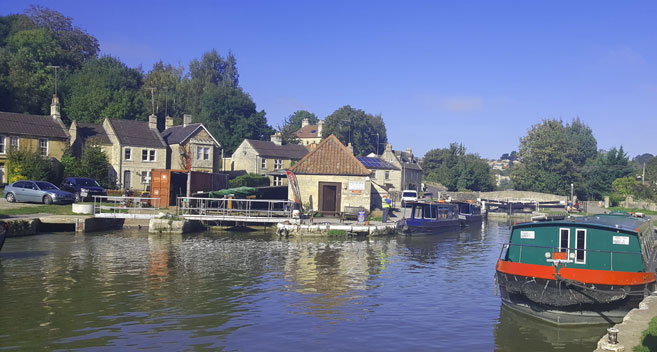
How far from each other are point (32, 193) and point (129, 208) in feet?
25.3

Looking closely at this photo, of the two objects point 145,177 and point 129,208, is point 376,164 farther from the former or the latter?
point 129,208

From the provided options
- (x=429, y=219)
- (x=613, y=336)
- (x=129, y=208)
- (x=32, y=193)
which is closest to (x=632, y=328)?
(x=613, y=336)

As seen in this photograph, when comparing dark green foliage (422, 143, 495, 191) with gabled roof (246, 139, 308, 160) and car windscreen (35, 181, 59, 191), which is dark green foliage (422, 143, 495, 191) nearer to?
gabled roof (246, 139, 308, 160)

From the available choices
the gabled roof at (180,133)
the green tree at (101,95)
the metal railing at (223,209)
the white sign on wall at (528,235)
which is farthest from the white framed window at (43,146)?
the white sign on wall at (528,235)

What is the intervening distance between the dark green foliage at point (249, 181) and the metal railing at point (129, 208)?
1565cm

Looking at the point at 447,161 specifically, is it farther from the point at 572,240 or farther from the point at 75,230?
the point at 572,240

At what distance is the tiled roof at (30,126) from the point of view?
167 ft

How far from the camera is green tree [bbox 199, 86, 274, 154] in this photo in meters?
90.7

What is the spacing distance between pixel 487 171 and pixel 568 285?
8785 cm

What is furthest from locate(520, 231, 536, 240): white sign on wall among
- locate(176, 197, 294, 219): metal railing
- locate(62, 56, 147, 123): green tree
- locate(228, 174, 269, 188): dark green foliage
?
locate(62, 56, 147, 123): green tree

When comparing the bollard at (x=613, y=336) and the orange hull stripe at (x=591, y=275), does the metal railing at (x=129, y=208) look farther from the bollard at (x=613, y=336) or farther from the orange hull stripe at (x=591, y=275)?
the bollard at (x=613, y=336)

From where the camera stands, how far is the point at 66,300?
18.6 m

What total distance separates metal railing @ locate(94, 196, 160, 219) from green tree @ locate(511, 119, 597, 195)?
236 feet

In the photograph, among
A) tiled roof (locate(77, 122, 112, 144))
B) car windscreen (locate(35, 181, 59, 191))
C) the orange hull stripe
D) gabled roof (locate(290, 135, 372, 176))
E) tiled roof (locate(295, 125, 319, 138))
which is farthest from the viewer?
tiled roof (locate(295, 125, 319, 138))
